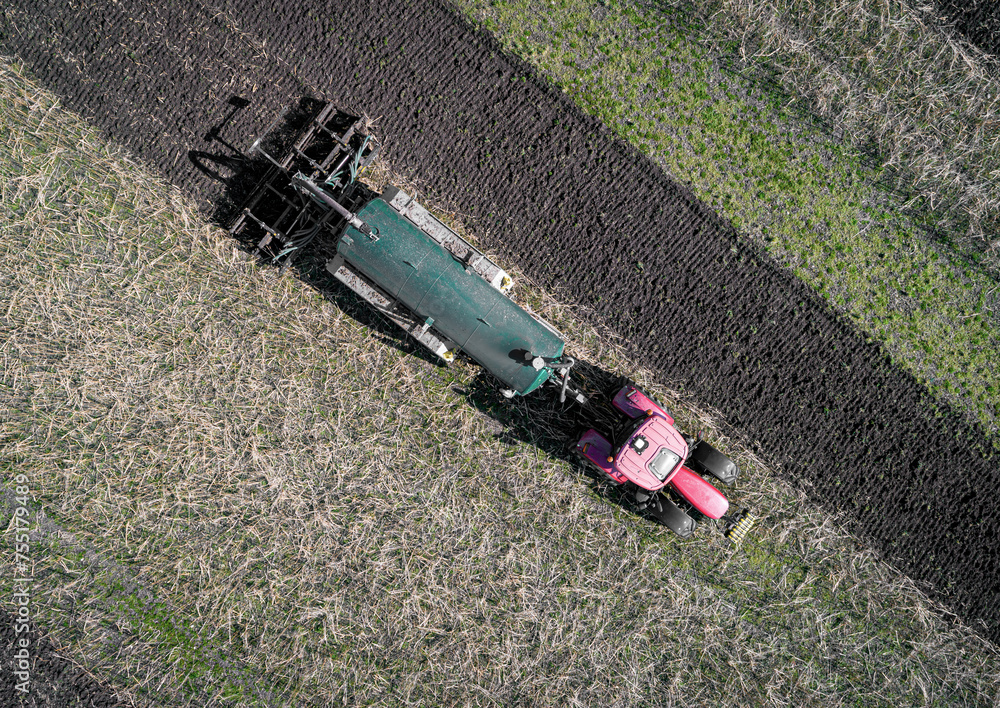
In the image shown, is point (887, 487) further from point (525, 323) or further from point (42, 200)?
point (42, 200)

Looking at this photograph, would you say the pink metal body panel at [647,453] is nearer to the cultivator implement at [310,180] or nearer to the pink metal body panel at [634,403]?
the pink metal body panel at [634,403]

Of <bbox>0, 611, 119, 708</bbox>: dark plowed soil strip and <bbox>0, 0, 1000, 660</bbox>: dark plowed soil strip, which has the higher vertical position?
<bbox>0, 0, 1000, 660</bbox>: dark plowed soil strip

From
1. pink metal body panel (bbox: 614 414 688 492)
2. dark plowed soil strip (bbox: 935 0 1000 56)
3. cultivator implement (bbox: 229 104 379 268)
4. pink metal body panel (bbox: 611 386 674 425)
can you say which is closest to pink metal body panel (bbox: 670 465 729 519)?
pink metal body panel (bbox: 614 414 688 492)

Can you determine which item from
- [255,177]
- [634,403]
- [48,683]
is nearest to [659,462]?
[634,403]

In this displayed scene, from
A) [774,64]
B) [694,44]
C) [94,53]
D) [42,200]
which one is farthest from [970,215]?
[42,200]

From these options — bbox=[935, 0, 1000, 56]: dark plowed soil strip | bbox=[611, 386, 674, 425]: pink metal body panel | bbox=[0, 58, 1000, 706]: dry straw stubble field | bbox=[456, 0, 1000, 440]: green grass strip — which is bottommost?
bbox=[0, 58, 1000, 706]: dry straw stubble field

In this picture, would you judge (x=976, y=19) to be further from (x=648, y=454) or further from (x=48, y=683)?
(x=48, y=683)

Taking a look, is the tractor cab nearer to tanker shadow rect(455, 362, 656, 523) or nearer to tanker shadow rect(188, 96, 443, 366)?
tanker shadow rect(455, 362, 656, 523)
